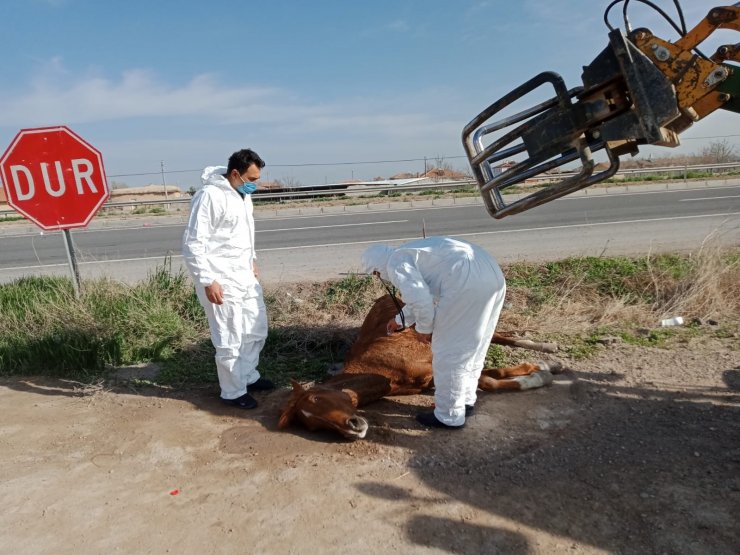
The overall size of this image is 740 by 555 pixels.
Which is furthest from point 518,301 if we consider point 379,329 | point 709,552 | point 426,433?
point 709,552

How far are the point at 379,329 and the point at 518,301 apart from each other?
2281 millimetres

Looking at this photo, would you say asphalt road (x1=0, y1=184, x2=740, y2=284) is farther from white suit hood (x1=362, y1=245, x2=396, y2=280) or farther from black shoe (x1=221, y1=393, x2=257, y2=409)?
white suit hood (x1=362, y1=245, x2=396, y2=280)

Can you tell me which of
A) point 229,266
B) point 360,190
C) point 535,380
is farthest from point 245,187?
point 360,190

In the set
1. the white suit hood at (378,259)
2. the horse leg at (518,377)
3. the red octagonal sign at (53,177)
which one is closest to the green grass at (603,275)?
the horse leg at (518,377)

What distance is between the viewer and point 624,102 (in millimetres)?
2797

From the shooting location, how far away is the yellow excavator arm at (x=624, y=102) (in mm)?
2707

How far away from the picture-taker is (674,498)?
9.72 ft

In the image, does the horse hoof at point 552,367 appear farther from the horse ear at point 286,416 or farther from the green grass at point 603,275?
the horse ear at point 286,416

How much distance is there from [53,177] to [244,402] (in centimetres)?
310

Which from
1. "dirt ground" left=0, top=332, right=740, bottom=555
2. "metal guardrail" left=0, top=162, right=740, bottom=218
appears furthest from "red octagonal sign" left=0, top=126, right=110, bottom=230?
"metal guardrail" left=0, top=162, right=740, bottom=218

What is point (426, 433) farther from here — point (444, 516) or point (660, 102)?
point (660, 102)

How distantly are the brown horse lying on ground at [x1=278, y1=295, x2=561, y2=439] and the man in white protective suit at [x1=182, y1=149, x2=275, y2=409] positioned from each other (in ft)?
2.01

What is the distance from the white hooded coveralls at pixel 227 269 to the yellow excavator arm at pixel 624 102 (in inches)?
→ 82.0

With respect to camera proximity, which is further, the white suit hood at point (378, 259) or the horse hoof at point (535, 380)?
the horse hoof at point (535, 380)
